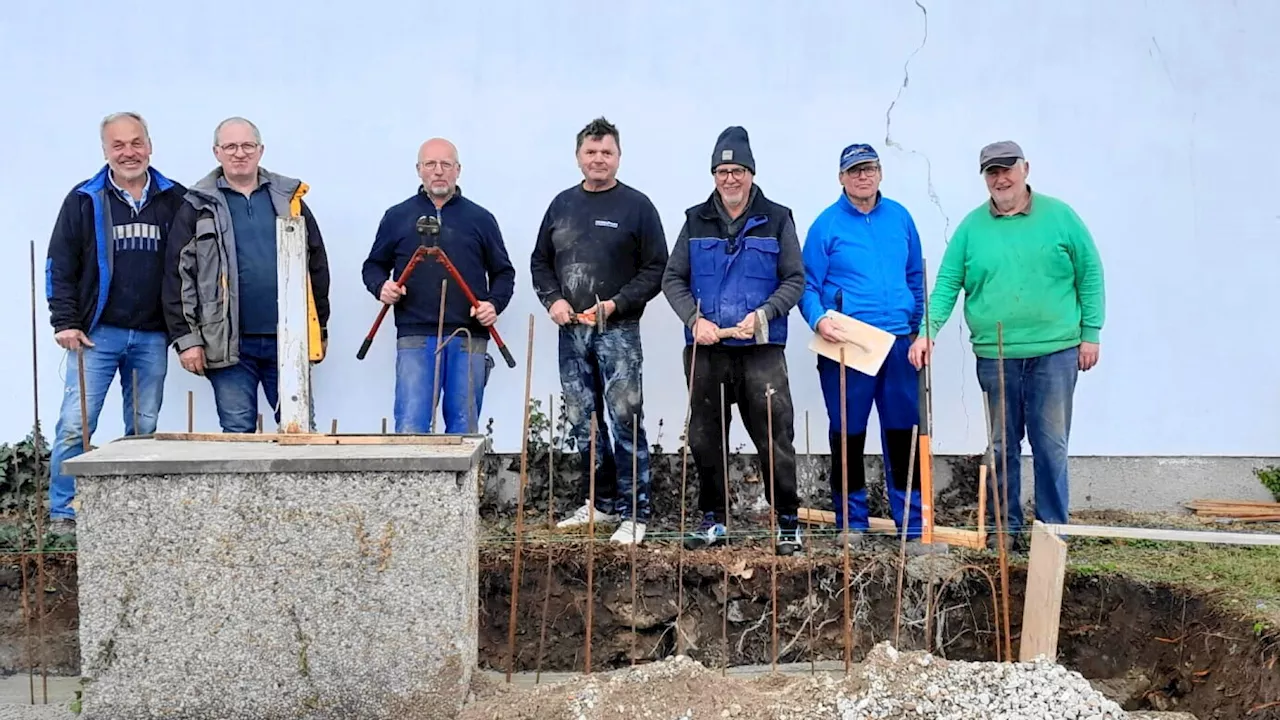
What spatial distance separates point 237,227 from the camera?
13.8 feet

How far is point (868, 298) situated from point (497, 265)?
155 cm

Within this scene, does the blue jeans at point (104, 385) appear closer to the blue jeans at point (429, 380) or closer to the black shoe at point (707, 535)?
the blue jeans at point (429, 380)

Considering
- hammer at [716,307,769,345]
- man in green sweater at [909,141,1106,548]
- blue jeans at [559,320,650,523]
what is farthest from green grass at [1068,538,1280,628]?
blue jeans at [559,320,650,523]

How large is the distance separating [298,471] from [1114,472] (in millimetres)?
4117

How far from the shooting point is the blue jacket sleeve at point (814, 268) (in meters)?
4.31

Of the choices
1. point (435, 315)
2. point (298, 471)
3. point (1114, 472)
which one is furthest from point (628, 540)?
point (1114, 472)

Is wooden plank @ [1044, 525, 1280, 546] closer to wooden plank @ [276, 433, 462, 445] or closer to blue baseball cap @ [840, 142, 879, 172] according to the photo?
blue baseball cap @ [840, 142, 879, 172]

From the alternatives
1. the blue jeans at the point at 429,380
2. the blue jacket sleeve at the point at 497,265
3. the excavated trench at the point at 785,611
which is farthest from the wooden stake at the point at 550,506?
the blue jacket sleeve at the point at 497,265

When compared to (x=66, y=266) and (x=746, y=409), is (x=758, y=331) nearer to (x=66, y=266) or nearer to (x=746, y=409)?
(x=746, y=409)

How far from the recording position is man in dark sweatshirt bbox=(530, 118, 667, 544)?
14.2 feet

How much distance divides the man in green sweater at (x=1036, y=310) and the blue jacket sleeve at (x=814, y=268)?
0.43 m

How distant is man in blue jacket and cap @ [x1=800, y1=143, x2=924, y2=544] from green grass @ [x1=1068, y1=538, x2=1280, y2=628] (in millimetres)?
703

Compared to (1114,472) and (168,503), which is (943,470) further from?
(168,503)

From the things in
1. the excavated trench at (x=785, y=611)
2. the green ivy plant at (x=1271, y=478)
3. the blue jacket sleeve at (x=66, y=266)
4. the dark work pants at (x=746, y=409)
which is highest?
the blue jacket sleeve at (x=66, y=266)
